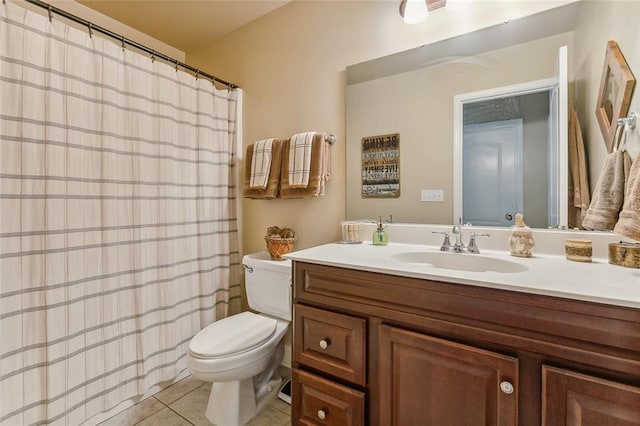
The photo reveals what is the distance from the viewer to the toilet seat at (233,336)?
131 cm

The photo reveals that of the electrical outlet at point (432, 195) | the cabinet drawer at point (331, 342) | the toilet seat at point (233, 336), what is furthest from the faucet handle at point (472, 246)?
the toilet seat at point (233, 336)

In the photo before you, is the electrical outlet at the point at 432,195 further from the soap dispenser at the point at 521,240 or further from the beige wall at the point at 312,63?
the beige wall at the point at 312,63

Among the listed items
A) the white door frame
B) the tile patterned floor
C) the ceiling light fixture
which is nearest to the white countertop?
the white door frame

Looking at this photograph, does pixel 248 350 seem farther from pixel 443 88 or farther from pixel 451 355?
pixel 443 88

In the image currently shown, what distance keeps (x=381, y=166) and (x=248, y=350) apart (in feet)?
3.78

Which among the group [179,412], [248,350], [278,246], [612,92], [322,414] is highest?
[612,92]

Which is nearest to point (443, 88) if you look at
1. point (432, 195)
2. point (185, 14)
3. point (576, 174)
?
point (432, 195)

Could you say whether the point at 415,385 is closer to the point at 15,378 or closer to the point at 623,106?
the point at 623,106

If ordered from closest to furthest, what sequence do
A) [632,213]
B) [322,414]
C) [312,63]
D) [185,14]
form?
[632,213], [322,414], [312,63], [185,14]

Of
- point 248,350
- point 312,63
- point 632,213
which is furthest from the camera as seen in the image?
point 312,63

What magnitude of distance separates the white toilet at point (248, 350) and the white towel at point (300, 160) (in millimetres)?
480

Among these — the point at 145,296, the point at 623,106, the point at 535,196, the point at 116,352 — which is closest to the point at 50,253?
the point at 145,296

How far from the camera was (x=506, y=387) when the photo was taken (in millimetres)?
760

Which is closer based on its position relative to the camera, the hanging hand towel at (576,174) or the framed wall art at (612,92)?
the framed wall art at (612,92)
